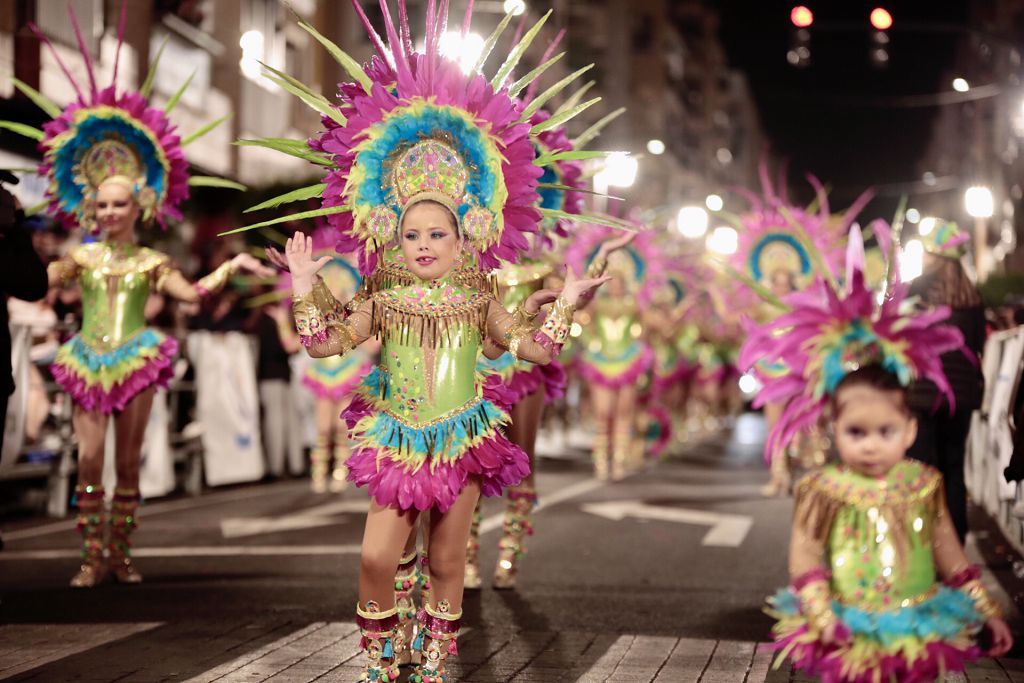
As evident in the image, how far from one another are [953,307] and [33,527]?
287 inches

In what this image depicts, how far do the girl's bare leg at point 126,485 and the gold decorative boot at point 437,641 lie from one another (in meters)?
3.51


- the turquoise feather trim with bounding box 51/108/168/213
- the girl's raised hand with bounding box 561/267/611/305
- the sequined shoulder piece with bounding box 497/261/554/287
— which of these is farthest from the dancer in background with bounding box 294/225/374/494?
the girl's raised hand with bounding box 561/267/611/305

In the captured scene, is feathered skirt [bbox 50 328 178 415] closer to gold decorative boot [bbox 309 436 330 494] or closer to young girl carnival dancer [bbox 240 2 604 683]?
young girl carnival dancer [bbox 240 2 604 683]

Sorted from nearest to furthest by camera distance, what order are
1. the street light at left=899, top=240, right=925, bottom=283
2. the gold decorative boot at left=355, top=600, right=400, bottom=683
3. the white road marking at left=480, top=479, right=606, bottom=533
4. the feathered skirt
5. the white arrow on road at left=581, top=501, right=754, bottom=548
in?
the gold decorative boot at left=355, top=600, right=400, bottom=683 → the feathered skirt → the street light at left=899, top=240, right=925, bottom=283 → the white arrow on road at left=581, top=501, right=754, bottom=548 → the white road marking at left=480, top=479, right=606, bottom=533

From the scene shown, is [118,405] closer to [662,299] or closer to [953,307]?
[953,307]

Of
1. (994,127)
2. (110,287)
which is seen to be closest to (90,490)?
(110,287)

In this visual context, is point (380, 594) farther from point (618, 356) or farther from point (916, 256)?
point (618, 356)

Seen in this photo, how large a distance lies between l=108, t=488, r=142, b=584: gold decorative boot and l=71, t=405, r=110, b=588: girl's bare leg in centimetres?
8

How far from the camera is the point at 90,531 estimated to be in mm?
8656

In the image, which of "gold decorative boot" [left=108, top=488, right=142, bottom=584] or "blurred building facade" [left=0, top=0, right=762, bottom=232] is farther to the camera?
"blurred building facade" [left=0, top=0, right=762, bottom=232]

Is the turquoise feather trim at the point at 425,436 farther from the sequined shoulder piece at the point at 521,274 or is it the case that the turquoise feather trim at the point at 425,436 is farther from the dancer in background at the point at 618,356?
the dancer in background at the point at 618,356

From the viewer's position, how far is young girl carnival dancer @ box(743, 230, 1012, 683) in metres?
4.48

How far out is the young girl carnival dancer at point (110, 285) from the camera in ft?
28.3

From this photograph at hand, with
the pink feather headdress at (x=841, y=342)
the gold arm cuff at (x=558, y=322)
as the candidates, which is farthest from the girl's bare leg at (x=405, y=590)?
the pink feather headdress at (x=841, y=342)
